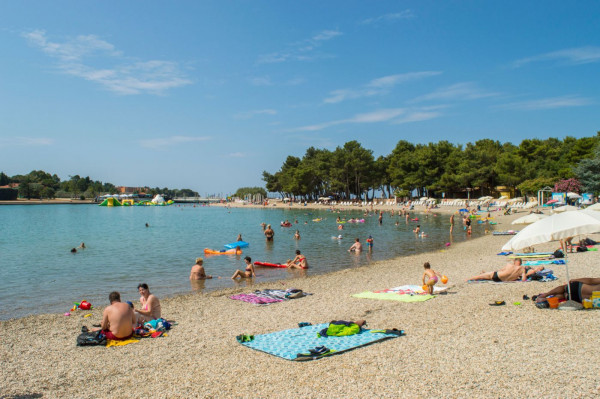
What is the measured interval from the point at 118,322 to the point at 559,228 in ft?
28.1

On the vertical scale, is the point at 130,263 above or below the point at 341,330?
below

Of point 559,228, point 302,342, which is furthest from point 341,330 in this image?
point 559,228

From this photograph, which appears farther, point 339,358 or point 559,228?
point 559,228

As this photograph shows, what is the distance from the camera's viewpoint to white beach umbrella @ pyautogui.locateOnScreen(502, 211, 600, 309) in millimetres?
8367

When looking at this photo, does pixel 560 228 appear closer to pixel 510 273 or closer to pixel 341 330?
pixel 510 273

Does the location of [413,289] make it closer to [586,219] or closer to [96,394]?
[586,219]

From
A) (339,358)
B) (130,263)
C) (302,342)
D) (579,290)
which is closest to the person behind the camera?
(339,358)

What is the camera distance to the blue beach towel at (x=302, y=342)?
6898 millimetres

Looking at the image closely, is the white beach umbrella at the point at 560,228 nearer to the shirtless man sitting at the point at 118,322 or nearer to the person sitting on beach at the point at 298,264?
the shirtless man sitting at the point at 118,322

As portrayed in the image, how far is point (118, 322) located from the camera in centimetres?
817

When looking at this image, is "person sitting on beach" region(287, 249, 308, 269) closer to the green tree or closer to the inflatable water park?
the green tree

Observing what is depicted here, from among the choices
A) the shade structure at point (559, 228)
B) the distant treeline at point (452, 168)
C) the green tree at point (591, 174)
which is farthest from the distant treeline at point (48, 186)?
the shade structure at point (559, 228)

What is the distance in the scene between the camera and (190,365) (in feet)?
21.8

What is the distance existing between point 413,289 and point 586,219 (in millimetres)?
4613
